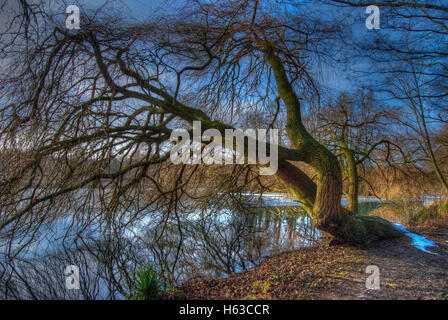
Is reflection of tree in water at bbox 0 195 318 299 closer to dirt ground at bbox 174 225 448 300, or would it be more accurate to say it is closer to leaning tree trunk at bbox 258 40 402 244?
dirt ground at bbox 174 225 448 300

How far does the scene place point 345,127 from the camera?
713cm

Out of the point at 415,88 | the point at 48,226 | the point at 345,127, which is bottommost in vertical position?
the point at 48,226

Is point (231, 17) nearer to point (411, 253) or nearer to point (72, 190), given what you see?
point (72, 190)

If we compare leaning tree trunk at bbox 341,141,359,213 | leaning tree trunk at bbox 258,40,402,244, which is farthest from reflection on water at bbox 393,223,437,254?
leaning tree trunk at bbox 341,141,359,213

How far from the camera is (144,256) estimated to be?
4.55 m

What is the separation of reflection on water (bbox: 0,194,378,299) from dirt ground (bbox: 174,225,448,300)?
30.6 inches

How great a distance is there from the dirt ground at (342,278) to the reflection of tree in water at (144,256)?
2.69 feet

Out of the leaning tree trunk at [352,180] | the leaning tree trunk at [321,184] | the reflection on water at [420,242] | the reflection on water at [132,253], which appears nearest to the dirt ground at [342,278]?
the reflection on water at [420,242]

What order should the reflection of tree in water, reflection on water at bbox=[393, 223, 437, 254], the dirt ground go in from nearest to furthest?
the dirt ground < the reflection of tree in water < reflection on water at bbox=[393, 223, 437, 254]

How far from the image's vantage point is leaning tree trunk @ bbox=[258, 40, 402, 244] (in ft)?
13.9

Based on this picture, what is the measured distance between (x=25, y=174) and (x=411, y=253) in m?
5.41

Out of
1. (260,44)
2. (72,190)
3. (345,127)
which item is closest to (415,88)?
(345,127)
